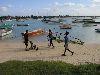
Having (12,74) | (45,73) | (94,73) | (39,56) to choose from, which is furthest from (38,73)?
(39,56)

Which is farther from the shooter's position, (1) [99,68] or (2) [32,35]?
(2) [32,35]

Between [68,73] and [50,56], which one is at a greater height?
[68,73]

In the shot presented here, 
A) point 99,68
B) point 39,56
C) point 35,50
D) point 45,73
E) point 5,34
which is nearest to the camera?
point 45,73

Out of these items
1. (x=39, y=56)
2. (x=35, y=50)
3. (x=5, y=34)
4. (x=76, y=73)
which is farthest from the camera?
(x=5, y=34)

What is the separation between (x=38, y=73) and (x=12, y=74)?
1.05 meters

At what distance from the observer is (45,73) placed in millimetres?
9875

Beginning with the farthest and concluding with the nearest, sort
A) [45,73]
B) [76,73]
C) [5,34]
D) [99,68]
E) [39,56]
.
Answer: [5,34] < [39,56] < [99,68] < [76,73] < [45,73]

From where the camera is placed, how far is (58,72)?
10.3 metres

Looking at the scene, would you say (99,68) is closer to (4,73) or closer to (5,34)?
(4,73)

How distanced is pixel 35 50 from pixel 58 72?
48.8ft

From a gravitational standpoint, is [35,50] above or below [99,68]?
below

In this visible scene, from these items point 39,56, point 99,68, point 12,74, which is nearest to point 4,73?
point 12,74

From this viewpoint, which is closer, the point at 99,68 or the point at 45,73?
the point at 45,73

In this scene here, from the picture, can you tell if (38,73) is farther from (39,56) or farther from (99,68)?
(39,56)
